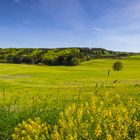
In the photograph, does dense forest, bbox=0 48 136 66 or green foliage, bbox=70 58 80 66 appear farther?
dense forest, bbox=0 48 136 66

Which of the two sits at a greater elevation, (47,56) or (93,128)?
(93,128)

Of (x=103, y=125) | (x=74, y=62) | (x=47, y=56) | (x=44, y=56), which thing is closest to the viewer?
(x=103, y=125)

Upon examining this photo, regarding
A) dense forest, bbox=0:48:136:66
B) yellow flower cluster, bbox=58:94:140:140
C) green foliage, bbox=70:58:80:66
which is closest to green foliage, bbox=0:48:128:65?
dense forest, bbox=0:48:136:66

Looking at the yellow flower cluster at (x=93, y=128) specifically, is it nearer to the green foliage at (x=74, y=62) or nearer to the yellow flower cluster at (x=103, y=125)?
the yellow flower cluster at (x=103, y=125)

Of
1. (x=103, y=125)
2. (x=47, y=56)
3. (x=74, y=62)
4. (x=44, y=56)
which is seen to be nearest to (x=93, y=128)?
(x=103, y=125)

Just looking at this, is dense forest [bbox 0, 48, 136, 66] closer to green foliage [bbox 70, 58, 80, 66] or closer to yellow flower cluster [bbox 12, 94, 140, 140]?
green foliage [bbox 70, 58, 80, 66]

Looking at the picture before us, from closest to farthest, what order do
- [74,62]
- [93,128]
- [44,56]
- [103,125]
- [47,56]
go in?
[93,128] → [103,125] → [74,62] → [47,56] → [44,56]

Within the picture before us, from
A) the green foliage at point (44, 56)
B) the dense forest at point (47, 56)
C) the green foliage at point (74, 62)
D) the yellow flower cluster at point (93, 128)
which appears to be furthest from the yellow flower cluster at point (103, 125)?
the green foliage at point (44, 56)

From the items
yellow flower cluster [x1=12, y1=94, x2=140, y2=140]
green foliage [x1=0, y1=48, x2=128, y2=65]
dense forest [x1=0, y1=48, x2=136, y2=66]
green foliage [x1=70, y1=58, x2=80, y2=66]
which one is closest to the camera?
yellow flower cluster [x1=12, y1=94, x2=140, y2=140]

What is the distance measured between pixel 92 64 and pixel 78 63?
5.69m

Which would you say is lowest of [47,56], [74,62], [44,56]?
[74,62]

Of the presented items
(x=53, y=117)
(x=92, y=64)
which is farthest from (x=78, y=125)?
(x=92, y=64)

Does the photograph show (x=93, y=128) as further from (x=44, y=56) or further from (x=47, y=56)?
(x=44, y=56)

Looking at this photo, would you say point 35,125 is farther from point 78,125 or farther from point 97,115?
point 97,115
